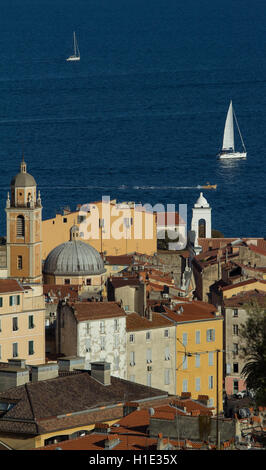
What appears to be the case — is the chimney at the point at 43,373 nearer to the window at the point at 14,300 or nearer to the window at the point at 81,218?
the window at the point at 14,300

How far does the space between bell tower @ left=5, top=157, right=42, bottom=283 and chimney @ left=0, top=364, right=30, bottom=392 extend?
25.5 meters

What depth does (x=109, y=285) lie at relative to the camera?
179 ft

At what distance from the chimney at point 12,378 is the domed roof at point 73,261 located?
2715cm

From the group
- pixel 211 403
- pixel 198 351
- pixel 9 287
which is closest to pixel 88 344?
pixel 9 287

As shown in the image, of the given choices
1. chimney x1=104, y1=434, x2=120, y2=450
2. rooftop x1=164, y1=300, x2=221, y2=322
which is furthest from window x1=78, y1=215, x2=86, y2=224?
chimney x1=104, y1=434, x2=120, y2=450

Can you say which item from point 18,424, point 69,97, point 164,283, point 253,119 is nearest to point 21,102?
point 69,97

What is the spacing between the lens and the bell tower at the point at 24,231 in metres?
60.1

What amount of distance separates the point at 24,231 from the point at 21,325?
56.5ft

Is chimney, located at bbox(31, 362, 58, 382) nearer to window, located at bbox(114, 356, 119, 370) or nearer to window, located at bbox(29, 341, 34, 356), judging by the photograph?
window, located at bbox(114, 356, 119, 370)

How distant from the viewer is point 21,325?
43938 millimetres

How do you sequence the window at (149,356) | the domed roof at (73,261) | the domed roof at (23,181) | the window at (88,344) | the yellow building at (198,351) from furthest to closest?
the domed roof at (73,261)
the domed roof at (23,181)
the yellow building at (198,351)
the window at (149,356)
the window at (88,344)

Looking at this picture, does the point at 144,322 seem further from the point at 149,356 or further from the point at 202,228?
the point at 202,228

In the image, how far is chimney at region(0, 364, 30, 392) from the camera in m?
33.6

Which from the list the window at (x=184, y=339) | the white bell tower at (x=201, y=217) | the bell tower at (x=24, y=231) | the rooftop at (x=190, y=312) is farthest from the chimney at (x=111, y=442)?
the white bell tower at (x=201, y=217)
